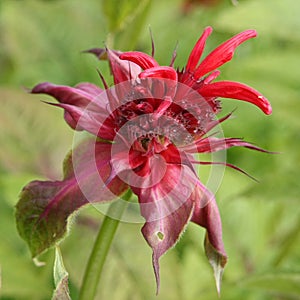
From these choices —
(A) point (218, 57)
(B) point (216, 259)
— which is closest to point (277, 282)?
(B) point (216, 259)

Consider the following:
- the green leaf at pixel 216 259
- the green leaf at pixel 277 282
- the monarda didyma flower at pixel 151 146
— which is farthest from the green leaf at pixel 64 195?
the green leaf at pixel 277 282

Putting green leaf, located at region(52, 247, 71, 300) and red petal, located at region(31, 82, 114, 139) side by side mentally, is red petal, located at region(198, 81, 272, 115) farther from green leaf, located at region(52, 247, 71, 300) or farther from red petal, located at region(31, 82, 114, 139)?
green leaf, located at region(52, 247, 71, 300)

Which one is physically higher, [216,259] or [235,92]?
[235,92]

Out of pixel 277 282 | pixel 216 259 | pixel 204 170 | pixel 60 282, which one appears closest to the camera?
pixel 60 282

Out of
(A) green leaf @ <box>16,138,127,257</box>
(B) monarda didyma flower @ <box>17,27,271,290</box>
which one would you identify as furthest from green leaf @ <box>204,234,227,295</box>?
(A) green leaf @ <box>16,138,127,257</box>

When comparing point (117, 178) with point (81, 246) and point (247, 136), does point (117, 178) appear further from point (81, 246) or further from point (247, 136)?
point (247, 136)

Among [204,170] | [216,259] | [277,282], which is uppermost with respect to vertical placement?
[216,259]

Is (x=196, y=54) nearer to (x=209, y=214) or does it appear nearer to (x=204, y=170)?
(x=209, y=214)
